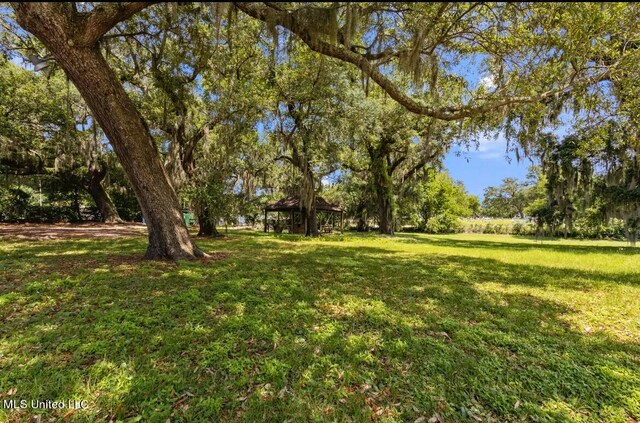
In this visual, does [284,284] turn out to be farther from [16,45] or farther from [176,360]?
Answer: [16,45]

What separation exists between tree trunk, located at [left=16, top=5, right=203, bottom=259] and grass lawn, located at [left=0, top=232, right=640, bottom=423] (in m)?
1.03

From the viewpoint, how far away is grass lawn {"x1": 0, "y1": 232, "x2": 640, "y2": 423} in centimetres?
213

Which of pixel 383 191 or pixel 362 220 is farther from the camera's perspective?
pixel 362 220

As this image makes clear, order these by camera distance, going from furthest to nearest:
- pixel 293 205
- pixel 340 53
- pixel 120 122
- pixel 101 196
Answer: pixel 293 205, pixel 101 196, pixel 340 53, pixel 120 122

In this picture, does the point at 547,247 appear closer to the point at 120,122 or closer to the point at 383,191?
the point at 383,191

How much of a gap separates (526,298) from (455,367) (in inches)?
106

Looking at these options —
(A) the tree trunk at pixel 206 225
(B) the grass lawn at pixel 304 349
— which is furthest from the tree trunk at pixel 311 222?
(B) the grass lawn at pixel 304 349

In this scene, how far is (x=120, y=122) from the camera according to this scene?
4789 mm

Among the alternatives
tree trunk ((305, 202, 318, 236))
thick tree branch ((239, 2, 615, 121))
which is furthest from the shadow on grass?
thick tree branch ((239, 2, 615, 121))

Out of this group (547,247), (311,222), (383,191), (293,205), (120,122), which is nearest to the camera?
(120,122)

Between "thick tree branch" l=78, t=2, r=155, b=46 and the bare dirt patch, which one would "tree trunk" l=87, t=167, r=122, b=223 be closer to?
the bare dirt patch

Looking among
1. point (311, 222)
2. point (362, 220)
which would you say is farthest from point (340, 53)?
point (362, 220)

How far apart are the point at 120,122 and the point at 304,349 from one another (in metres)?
4.56

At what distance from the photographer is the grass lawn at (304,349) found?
213 centimetres
